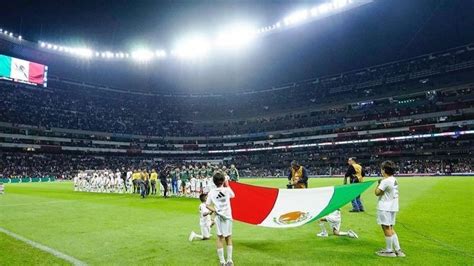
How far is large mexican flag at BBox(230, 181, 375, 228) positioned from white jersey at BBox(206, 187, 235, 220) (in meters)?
1.88

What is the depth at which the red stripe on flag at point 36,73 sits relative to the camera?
2195 inches

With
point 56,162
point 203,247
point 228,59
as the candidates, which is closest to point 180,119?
point 228,59

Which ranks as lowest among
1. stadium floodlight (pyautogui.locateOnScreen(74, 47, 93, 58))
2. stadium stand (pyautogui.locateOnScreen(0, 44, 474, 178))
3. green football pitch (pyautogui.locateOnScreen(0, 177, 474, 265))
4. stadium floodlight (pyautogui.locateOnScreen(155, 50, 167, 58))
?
green football pitch (pyautogui.locateOnScreen(0, 177, 474, 265))

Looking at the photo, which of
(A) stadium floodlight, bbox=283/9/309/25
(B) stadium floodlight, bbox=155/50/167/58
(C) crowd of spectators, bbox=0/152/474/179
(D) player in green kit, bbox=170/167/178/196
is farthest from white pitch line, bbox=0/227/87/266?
(B) stadium floodlight, bbox=155/50/167/58

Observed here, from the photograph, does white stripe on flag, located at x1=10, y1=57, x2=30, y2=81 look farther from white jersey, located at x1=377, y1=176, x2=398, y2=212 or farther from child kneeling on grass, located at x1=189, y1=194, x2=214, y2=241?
white jersey, located at x1=377, y1=176, x2=398, y2=212

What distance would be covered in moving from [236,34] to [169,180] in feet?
108

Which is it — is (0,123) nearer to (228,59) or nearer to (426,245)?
(228,59)

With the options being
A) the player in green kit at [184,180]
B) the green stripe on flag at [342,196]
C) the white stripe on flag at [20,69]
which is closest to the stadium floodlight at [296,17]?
the player in green kit at [184,180]

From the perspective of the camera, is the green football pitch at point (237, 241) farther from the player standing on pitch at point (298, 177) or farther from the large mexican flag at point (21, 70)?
the large mexican flag at point (21, 70)

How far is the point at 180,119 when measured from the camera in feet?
305

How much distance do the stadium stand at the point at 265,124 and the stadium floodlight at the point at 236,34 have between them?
2555 cm

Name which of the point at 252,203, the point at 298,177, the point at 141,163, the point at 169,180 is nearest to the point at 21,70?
the point at 141,163

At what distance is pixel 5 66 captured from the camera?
52.2 metres

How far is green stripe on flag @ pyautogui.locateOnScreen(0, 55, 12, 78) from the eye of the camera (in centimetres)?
5162
